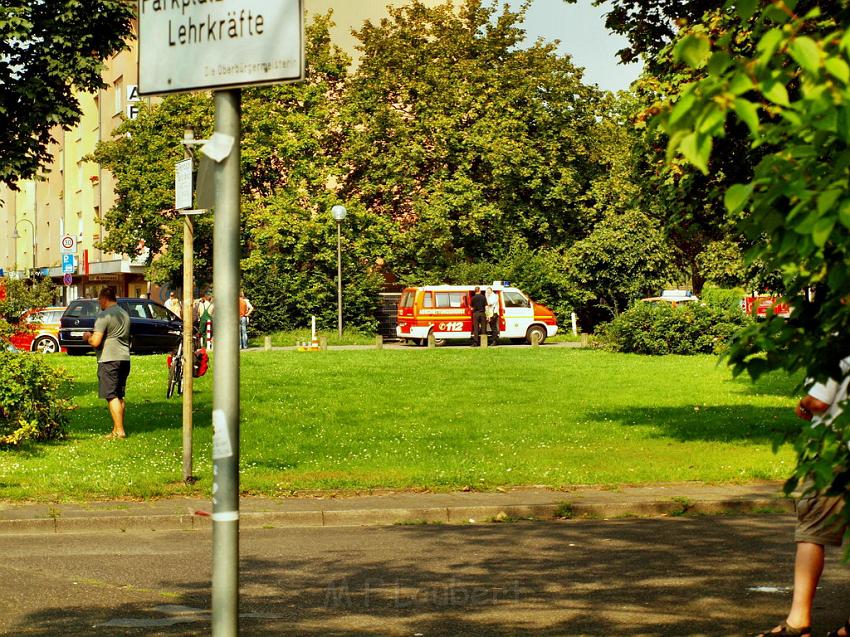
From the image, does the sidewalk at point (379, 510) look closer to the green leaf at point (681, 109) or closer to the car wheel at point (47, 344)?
the green leaf at point (681, 109)

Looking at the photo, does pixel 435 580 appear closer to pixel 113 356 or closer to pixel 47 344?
pixel 113 356

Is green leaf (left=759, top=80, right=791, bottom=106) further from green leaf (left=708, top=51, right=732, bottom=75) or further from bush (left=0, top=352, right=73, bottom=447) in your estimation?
bush (left=0, top=352, right=73, bottom=447)

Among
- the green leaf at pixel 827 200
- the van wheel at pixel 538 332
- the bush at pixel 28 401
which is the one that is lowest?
the bush at pixel 28 401

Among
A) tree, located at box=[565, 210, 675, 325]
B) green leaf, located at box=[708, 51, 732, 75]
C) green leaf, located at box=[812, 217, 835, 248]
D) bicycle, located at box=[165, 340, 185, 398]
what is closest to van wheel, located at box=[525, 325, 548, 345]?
tree, located at box=[565, 210, 675, 325]

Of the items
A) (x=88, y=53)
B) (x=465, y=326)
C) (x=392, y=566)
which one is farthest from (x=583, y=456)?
(x=465, y=326)

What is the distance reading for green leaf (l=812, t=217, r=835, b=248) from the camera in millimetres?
3334

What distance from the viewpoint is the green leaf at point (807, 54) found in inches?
124

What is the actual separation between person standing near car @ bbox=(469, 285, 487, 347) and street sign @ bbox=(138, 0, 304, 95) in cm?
3927

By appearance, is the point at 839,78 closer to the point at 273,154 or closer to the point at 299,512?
the point at 299,512

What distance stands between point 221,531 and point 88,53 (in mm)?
19100

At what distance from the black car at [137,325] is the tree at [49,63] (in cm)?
1617

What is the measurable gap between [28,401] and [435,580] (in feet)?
28.5

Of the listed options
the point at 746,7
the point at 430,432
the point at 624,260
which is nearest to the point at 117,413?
the point at 430,432

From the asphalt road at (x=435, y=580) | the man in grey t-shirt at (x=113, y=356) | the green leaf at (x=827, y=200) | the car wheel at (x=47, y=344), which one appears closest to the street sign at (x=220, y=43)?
the green leaf at (x=827, y=200)
